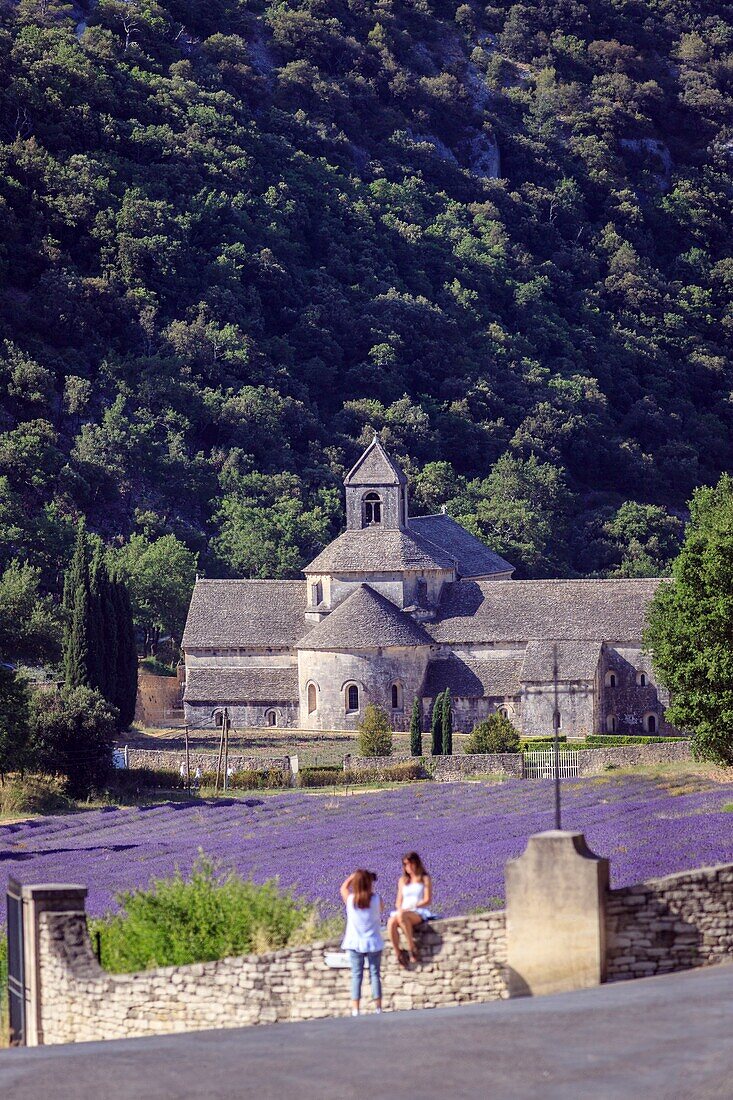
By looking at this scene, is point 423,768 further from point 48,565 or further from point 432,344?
point 432,344

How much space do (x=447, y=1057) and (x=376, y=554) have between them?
79494 mm

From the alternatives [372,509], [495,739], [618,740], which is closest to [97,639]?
[372,509]

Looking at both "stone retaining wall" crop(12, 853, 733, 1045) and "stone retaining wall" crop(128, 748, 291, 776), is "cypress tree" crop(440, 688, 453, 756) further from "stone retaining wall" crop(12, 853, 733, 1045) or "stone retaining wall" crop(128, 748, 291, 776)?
"stone retaining wall" crop(12, 853, 733, 1045)

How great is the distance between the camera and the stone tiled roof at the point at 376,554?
10138 centimetres

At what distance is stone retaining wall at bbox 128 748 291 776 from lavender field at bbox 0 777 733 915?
26.1 ft

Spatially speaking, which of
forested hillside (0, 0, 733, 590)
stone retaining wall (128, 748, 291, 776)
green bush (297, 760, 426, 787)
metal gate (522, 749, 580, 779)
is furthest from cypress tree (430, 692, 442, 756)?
forested hillside (0, 0, 733, 590)

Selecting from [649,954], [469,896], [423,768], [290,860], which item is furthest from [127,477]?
[649,954]

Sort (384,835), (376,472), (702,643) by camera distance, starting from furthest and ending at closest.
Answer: (376,472), (702,643), (384,835)

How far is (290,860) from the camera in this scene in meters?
50.0

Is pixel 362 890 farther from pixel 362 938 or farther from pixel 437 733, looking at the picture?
pixel 437 733

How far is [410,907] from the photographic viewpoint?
27500 millimetres

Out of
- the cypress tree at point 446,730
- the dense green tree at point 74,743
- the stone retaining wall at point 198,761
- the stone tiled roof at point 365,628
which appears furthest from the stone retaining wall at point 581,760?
the stone tiled roof at point 365,628

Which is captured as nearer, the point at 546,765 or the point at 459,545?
the point at 546,765

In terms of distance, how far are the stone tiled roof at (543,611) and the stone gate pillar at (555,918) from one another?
68.8 metres
